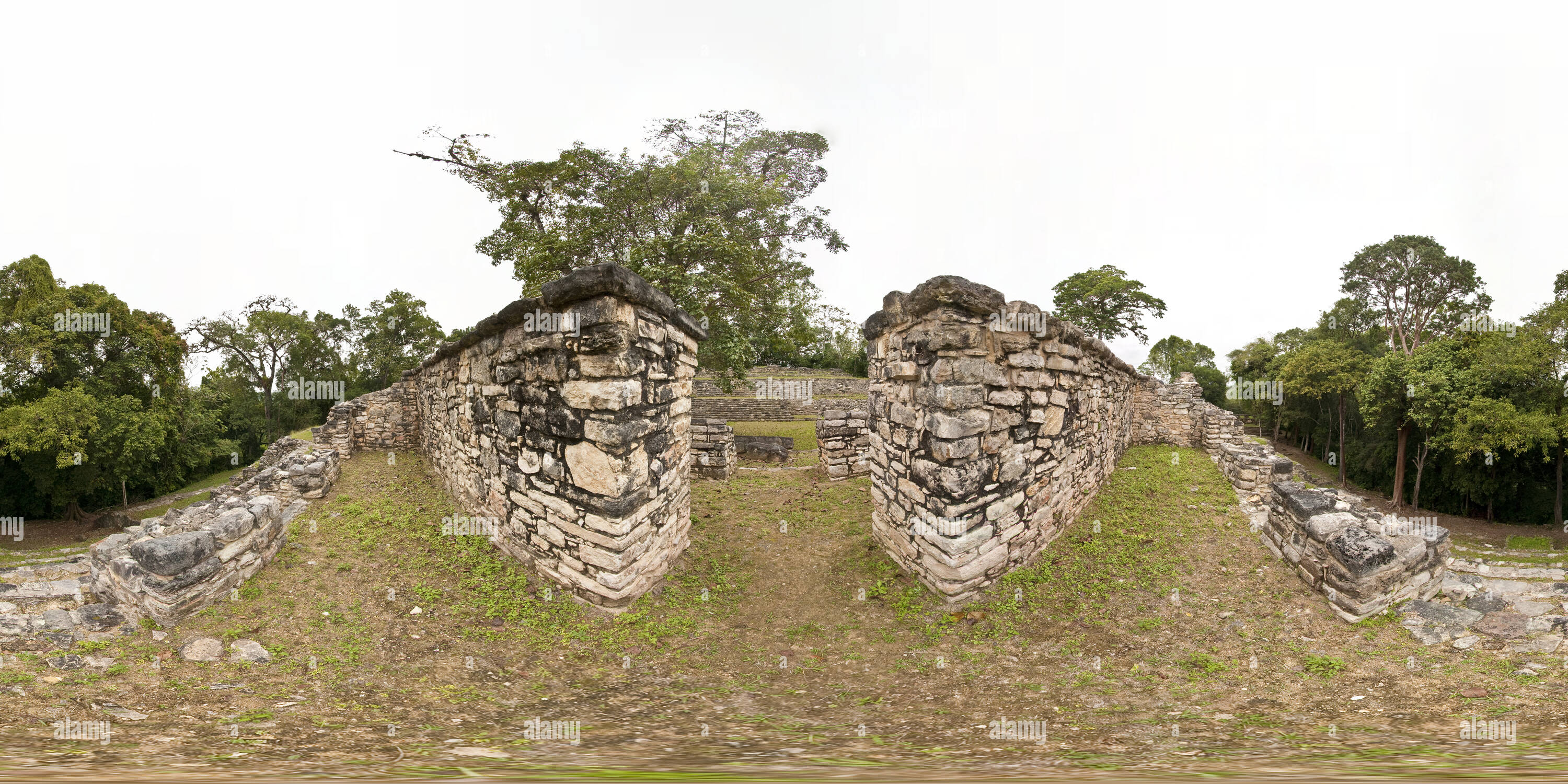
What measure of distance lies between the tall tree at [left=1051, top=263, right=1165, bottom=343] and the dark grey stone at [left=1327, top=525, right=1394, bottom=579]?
27.6m

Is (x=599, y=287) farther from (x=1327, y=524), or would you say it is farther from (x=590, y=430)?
(x=1327, y=524)

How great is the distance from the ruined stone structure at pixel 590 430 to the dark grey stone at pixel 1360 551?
21.4 ft

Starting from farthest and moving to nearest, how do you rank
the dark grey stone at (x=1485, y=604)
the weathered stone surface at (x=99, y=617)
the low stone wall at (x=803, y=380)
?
the low stone wall at (x=803, y=380)
the dark grey stone at (x=1485, y=604)
the weathered stone surface at (x=99, y=617)

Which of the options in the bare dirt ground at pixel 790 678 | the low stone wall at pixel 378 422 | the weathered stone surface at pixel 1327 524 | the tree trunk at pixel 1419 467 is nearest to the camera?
the bare dirt ground at pixel 790 678

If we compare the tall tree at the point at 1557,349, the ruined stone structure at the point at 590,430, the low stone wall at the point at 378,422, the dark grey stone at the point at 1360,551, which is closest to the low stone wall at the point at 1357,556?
the dark grey stone at the point at 1360,551

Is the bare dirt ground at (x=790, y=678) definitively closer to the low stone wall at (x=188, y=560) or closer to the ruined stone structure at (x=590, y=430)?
the low stone wall at (x=188, y=560)

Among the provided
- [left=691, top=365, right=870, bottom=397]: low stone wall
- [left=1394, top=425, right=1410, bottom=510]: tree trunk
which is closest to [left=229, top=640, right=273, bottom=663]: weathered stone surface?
[left=691, top=365, right=870, bottom=397]: low stone wall

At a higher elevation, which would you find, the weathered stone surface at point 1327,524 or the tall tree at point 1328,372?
the tall tree at point 1328,372

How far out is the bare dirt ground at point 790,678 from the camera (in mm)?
2865

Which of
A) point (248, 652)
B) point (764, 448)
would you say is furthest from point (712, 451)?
point (248, 652)

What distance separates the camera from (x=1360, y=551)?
4.94m

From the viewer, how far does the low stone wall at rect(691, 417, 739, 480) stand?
988 cm

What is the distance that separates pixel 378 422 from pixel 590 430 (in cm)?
1109

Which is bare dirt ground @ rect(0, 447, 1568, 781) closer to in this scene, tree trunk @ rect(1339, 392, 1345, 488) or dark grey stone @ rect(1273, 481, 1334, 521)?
dark grey stone @ rect(1273, 481, 1334, 521)
